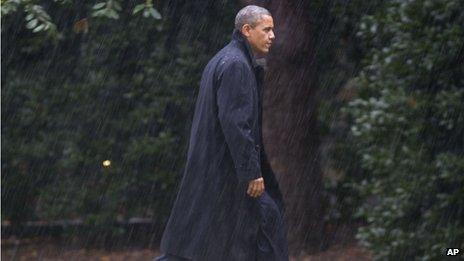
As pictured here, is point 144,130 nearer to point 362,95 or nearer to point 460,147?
point 362,95

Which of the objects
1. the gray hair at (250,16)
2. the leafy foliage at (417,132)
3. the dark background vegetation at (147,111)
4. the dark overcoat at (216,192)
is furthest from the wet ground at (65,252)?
the gray hair at (250,16)

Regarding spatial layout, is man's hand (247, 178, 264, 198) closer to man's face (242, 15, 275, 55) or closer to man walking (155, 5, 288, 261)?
man walking (155, 5, 288, 261)

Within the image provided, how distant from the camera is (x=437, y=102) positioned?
6.96 m

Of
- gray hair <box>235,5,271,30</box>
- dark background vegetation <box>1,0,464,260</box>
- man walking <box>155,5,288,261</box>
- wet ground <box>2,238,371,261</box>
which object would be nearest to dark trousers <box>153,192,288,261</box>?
man walking <box>155,5,288,261</box>

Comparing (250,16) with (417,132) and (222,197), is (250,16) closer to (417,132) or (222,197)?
(222,197)

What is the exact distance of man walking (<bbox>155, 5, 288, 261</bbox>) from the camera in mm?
6410

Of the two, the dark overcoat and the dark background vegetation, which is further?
the dark background vegetation

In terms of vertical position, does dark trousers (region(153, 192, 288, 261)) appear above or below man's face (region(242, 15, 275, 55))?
below

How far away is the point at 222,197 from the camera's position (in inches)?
253

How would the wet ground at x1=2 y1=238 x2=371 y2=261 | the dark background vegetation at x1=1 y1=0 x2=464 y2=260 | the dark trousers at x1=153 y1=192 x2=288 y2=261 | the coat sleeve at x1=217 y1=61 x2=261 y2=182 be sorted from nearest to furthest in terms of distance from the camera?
the coat sleeve at x1=217 y1=61 x2=261 y2=182 < the dark trousers at x1=153 y1=192 x2=288 y2=261 < the dark background vegetation at x1=1 y1=0 x2=464 y2=260 < the wet ground at x1=2 y1=238 x2=371 y2=261

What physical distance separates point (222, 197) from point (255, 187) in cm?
23

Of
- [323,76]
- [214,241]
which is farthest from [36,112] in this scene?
[214,241]

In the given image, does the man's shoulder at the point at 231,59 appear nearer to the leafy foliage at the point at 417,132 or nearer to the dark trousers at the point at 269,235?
the dark trousers at the point at 269,235

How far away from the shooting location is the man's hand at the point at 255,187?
6.27m
